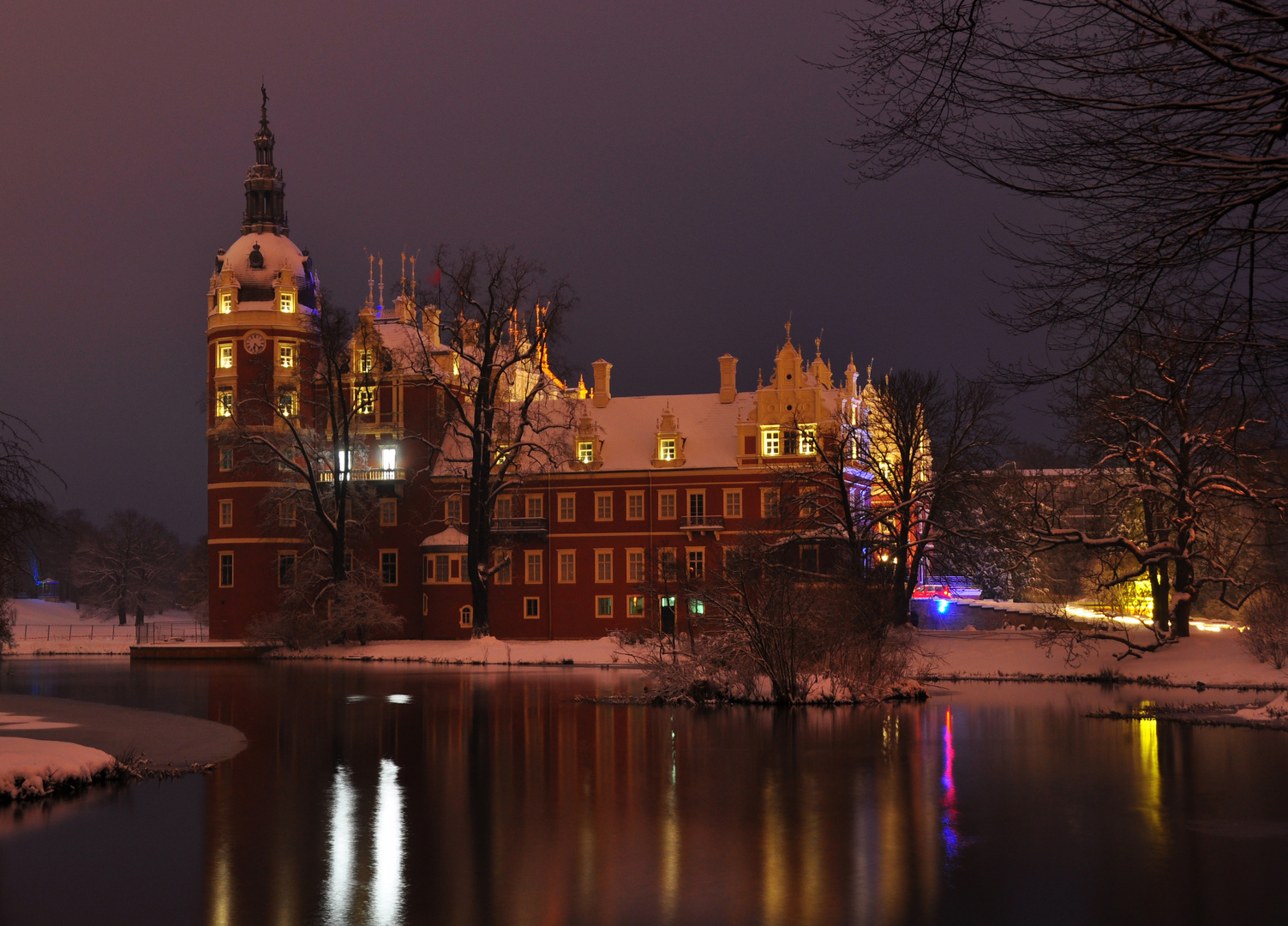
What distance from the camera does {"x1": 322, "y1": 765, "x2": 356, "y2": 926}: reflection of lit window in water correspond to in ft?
31.4

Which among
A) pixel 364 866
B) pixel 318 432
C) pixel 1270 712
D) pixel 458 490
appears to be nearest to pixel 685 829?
pixel 364 866

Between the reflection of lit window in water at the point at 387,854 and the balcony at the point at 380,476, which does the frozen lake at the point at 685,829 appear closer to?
the reflection of lit window in water at the point at 387,854

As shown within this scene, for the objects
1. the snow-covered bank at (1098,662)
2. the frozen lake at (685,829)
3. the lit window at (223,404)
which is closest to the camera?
the frozen lake at (685,829)

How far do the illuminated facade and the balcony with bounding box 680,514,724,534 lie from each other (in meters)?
0.08

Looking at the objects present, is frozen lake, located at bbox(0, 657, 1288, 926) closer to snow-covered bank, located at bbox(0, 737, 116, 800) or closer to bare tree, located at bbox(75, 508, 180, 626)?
snow-covered bank, located at bbox(0, 737, 116, 800)

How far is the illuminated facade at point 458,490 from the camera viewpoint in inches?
2350

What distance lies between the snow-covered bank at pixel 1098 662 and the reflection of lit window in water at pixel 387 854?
21.3m

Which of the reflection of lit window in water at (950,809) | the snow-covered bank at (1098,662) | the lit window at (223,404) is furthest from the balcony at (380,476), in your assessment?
the reflection of lit window in water at (950,809)

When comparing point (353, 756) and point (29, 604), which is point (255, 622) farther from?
point (29, 604)

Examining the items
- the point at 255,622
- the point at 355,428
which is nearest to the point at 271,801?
the point at 255,622

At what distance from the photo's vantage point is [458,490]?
2435 inches

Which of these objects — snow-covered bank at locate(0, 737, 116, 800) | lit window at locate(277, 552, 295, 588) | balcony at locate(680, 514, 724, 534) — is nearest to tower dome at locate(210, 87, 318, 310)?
lit window at locate(277, 552, 295, 588)

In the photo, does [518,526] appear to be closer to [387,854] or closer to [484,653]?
[484,653]

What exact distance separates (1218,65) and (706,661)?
20462 millimetres
